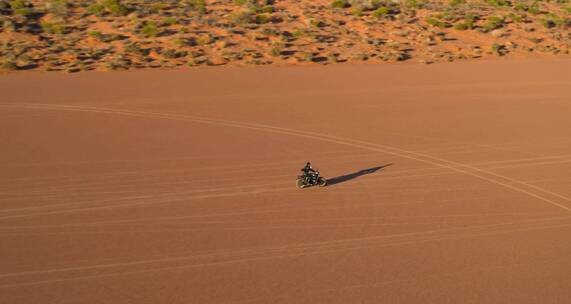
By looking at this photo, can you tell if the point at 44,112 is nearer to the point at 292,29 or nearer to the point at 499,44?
the point at 292,29

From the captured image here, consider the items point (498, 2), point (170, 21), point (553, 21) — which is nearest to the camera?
point (170, 21)

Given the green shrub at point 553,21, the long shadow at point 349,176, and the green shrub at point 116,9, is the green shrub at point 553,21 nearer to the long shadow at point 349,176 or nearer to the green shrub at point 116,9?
the green shrub at point 116,9

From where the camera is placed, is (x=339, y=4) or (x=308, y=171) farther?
(x=339, y=4)

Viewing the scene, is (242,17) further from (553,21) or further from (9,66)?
(553,21)

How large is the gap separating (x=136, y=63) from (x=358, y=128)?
9.90m

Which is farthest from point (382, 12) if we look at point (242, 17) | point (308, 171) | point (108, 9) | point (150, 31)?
point (308, 171)

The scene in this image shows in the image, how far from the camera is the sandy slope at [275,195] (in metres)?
8.27

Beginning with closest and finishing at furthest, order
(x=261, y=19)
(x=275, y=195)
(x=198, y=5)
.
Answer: (x=275, y=195) → (x=261, y=19) → (x=198, y=5)

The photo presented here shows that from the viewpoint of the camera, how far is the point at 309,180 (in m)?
11.5

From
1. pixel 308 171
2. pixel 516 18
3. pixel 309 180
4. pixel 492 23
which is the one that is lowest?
pixel 516 18

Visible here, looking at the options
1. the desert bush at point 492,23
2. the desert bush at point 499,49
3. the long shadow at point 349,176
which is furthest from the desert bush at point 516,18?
the long shadow at point 349,176

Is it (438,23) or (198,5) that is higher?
(198,5)

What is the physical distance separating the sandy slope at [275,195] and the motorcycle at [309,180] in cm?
15

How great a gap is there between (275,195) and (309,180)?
0.69m
